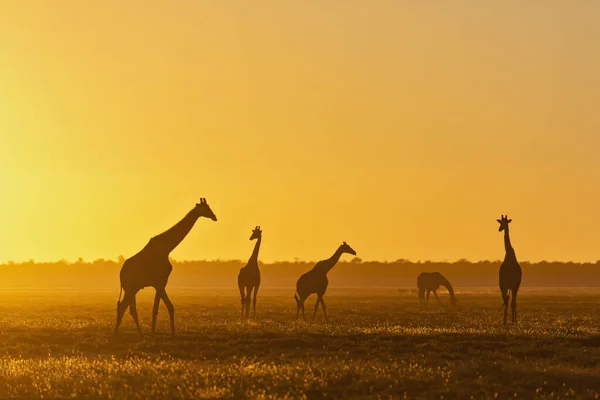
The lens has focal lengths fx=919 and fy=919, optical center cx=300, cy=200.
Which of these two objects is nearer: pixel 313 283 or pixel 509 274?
pixel 509 274

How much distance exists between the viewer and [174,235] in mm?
34250

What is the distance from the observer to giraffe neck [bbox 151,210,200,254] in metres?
33.7

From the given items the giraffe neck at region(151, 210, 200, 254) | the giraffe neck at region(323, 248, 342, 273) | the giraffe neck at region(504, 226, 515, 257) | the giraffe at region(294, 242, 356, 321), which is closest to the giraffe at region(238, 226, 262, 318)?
the giraffe at region(294, 242, 356, 321)

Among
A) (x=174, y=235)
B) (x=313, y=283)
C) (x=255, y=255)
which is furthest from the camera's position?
(x=255, y=255)

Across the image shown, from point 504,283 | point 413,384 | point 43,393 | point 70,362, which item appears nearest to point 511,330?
point 504,283

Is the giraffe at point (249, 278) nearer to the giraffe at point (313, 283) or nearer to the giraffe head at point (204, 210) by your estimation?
the giraffe at point (313, 283)

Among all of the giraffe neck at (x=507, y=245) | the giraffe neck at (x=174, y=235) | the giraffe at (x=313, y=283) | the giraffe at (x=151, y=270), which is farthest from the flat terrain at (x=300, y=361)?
the giraffe at (x=313, y=283)

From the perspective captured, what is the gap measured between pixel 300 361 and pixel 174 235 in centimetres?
1104

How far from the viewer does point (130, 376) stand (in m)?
22.2

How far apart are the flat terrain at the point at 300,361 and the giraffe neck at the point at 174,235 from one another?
322 cm

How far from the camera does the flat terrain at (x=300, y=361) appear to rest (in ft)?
67.2

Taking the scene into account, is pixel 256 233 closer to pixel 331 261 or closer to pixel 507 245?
pixel 331 261

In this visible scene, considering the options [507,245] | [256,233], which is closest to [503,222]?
[507,245]

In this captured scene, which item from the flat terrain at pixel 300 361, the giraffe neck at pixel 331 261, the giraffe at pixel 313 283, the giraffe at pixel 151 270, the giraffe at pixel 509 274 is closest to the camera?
the flat terrain at pixel 300 361
